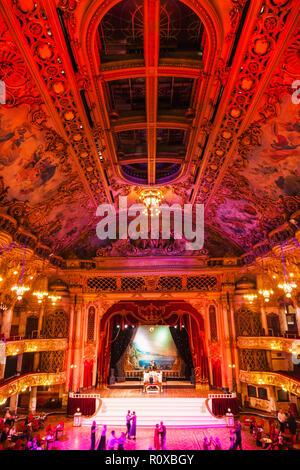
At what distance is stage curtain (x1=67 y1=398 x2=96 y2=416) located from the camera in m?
14.2

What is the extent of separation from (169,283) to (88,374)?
7138 mm

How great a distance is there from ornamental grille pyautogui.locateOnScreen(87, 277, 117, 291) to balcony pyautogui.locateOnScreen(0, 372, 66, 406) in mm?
5056

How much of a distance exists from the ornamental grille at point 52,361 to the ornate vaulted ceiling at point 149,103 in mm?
8110

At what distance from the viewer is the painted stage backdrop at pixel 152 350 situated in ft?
66.0

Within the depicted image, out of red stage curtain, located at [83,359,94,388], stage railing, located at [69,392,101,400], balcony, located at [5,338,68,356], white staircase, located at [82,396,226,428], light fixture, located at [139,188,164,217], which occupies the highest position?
light fixture, located at [139,188,164,217]

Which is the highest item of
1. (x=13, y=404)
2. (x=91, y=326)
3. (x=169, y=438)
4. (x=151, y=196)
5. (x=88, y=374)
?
(x=151, y=196)

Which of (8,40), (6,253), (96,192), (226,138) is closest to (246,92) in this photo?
(226,138)

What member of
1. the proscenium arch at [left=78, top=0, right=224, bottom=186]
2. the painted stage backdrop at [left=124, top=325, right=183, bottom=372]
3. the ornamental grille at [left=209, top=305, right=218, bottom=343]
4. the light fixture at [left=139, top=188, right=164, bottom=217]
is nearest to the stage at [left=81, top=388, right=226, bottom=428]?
the ornamental grille at [left=209, top=305, right=218, bottom=343]

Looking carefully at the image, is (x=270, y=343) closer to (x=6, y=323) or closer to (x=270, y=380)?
(x=270, y=380)

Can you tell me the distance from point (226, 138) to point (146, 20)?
160 inches

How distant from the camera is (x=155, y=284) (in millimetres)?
17031

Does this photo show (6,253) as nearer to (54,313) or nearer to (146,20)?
(54,313)

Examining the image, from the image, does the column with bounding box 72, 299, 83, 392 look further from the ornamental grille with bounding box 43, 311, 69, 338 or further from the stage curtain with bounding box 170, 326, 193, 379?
the stage curtain with bounding box 170, 326, 193, 379

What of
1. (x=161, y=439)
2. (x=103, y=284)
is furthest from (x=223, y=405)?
(x=103, y=284)
